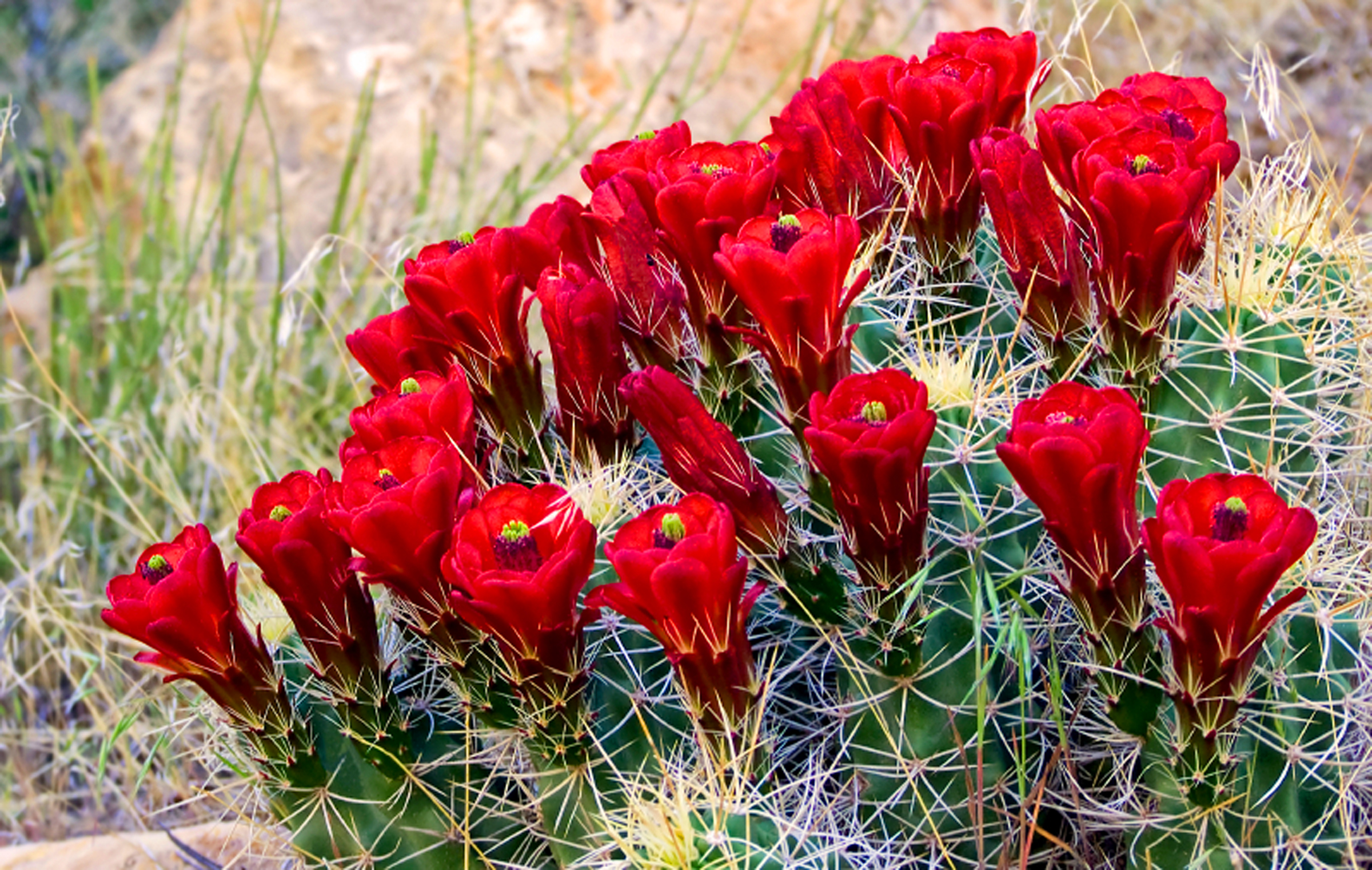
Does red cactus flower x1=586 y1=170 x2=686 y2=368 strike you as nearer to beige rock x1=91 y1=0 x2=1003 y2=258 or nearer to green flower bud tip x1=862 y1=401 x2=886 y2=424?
green flower bud tip x1=862 y1=401 x2=886 y2=424

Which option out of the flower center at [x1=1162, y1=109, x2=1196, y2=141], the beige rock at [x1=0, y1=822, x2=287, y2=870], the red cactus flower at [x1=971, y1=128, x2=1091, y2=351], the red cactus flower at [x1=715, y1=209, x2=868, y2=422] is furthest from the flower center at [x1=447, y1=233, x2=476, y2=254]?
the beige rock at [x1=0, y1=822, x2=287, y2=870]

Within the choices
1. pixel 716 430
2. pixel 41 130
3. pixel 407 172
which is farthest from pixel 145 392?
pixel 716 430

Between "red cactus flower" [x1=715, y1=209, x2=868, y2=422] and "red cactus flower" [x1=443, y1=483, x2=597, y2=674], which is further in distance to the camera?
"red cactus flower" [x1=715, y1=209, x2=868, y2=422]

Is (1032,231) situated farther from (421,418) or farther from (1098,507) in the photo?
(421,418)

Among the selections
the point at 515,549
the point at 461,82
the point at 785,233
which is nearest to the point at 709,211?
the point at 785,233

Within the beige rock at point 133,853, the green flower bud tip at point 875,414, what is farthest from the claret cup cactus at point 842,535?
the beige rock at point 133,853
